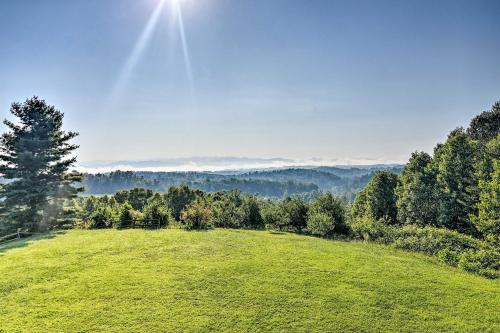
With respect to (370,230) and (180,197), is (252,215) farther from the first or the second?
(180,197)

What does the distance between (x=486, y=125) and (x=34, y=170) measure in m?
58.4

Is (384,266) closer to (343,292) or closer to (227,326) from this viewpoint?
(343,292)

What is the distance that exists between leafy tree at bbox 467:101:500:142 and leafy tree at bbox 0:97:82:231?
5354 cm

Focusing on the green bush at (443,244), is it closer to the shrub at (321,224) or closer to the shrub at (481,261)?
the shrub at (481,261)

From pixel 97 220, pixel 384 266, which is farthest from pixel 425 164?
pixel 97 220

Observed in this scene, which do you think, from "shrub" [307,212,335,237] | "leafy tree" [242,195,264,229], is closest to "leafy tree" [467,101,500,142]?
"shrub" [307,212,335,237]

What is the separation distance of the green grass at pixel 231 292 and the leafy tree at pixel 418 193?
20.8 meters

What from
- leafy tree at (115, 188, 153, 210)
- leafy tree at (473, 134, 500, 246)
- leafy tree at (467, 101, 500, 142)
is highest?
leafy tree at (467, 101, 500, 142)

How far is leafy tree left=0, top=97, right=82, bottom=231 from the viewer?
1201 inches

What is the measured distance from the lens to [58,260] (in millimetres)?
16422

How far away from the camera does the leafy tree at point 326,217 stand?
1211 inches

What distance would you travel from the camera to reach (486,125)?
1649 inches

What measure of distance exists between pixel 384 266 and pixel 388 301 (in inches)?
194

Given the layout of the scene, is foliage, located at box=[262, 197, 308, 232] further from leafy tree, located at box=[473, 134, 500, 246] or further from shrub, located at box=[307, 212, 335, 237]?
leafy tree, located at box=[473, 134, 500, 246]
